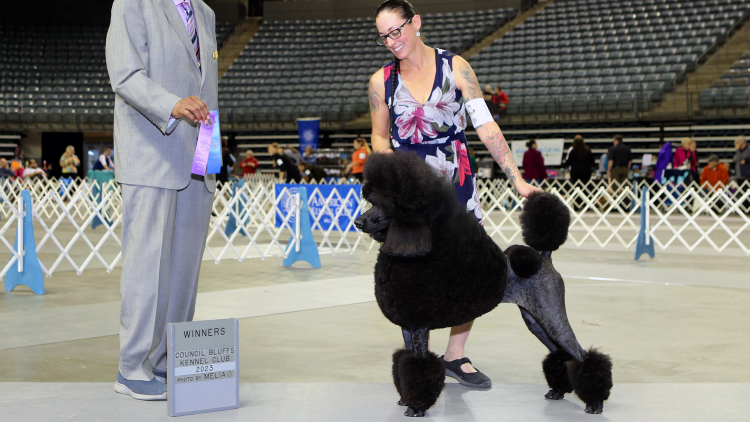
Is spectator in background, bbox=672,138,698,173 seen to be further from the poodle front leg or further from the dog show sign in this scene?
the dog show sign

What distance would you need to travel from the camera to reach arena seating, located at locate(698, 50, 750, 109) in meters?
13.2

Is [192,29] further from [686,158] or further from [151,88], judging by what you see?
[686,158]

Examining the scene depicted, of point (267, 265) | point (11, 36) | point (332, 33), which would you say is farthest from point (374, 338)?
point (11, 36)

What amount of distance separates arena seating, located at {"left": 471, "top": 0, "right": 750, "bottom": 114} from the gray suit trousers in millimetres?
13405

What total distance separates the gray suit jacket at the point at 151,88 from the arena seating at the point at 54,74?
18.2 m

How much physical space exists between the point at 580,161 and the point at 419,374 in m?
11.0

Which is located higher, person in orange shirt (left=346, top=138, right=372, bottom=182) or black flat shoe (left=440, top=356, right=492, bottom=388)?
person in orange shirt (left=346, top=138, right=372, bottom=182)

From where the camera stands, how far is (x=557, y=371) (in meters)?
2.22

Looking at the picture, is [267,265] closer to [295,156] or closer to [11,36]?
[295,156]

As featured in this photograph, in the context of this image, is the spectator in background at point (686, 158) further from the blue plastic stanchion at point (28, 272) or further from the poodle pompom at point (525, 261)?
the poodle pompom at point (525, 261)

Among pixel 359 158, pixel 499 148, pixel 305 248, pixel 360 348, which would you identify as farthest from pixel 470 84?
pixel 359 158

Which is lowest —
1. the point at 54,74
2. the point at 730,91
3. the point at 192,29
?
the point at 192,29

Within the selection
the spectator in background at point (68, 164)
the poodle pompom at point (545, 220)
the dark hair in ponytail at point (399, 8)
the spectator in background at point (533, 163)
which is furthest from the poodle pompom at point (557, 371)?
the spectator in background at point (68, 164)

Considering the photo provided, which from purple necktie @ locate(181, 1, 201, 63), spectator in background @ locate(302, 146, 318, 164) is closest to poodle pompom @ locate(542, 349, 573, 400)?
purple necktie @ locate(181, 1, 201, 63)
